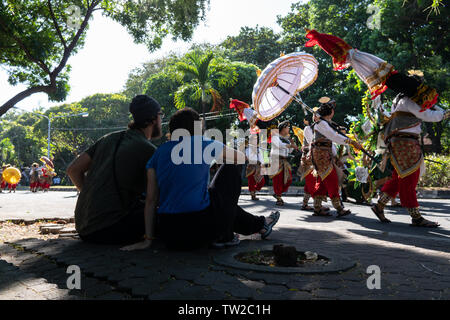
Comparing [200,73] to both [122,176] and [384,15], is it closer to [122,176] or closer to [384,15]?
[384,15]

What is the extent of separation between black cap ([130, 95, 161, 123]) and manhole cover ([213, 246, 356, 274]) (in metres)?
1.51

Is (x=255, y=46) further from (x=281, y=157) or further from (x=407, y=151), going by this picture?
(x=407, y=151)

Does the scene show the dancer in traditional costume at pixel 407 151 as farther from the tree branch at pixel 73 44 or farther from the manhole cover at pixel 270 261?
the tree branch at pixel 73 44

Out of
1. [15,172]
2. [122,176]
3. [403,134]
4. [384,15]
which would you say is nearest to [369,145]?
[403,134]

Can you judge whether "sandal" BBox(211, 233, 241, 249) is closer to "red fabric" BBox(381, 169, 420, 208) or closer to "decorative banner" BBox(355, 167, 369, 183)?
"red fabric" BBox(381, 169, 420, 208)

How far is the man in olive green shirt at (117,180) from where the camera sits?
362 centimetres

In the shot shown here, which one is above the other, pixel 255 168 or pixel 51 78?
pixel 51 78

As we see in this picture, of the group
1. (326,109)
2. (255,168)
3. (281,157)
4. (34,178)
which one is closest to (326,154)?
(326,109)

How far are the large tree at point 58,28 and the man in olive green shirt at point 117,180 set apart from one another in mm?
4718

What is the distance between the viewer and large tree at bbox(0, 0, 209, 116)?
8.05m

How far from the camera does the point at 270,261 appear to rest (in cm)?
321

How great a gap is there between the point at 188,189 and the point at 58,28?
6.63 m

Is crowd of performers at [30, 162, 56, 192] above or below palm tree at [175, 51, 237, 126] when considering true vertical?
below

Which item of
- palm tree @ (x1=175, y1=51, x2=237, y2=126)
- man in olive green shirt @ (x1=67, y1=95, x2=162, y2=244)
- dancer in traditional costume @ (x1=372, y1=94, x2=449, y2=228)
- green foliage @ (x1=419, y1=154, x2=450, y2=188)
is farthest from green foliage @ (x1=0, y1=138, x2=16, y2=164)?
dancer in traditional costume @ (x1=372, y1=94, x2=449, y2=228)
